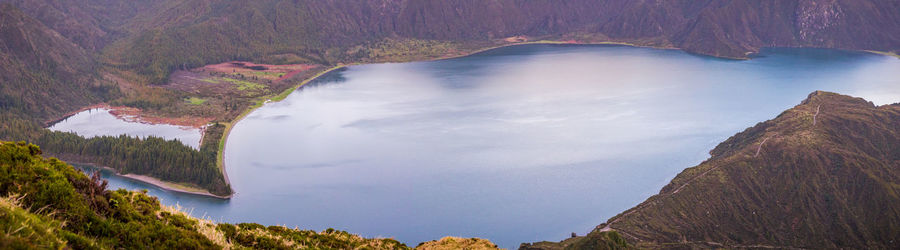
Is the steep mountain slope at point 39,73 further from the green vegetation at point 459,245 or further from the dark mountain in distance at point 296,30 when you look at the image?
the green vegetation at point 459,245

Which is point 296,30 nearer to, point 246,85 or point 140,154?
point 246,85

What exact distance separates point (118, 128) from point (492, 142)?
55.6 m

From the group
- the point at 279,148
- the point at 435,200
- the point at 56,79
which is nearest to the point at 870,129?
the point at 435,200

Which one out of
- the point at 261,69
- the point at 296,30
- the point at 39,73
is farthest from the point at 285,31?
the point at 39,73

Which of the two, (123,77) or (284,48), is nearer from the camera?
(123,77)

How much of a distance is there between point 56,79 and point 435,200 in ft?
276

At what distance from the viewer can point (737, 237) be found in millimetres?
52562

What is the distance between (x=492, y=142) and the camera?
270 ft

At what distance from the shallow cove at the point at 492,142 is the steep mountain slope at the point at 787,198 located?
6.36 meters

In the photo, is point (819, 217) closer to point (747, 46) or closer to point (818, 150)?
point (818, 150)

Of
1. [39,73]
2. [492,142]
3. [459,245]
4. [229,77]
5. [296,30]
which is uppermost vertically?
[296,30]

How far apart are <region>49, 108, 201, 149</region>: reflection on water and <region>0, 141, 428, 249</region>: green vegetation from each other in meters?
70.2

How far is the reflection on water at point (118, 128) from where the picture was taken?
89125mm

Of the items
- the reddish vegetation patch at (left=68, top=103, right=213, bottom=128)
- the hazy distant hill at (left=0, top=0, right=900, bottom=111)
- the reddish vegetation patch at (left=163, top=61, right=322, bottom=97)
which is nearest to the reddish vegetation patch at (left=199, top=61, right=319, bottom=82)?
the reddish vegetation patch at (left=163, top=61, right=322, bottom=97)
